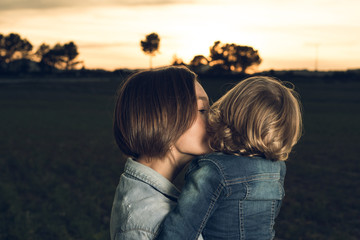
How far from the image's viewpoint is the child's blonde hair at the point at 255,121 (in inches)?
66.0

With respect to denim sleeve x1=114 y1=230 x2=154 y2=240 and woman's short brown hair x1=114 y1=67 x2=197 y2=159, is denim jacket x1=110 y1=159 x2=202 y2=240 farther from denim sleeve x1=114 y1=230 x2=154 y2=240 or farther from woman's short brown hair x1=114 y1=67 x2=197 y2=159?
woman's short brown hair x1=114 y1=67 x2=197 y2=159

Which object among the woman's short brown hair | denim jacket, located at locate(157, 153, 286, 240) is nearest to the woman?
the woman's short brown hair

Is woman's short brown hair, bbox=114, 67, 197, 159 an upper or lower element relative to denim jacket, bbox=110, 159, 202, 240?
upper

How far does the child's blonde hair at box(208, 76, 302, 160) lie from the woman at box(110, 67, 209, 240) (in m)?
0.08

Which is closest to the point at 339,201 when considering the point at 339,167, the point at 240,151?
the point at 339,167

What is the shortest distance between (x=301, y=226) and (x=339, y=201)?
159cm

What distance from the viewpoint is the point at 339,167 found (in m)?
9.12

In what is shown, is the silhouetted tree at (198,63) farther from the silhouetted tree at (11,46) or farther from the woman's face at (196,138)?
the silhouetted tree at (11,46)

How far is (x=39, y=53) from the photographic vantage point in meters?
111

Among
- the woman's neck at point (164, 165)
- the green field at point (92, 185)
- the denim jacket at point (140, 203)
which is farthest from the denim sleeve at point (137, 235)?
the green field at point (92, 185)

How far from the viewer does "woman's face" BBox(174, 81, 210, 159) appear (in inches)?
65.9

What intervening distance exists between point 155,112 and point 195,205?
40 cm

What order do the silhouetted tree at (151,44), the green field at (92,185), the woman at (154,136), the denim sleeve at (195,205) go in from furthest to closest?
the silhouetted tree at (151,44), the green field at (92,185), the woman at (154,136), the denim sleeve at (195,205)

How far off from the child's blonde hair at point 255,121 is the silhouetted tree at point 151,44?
333 feet
